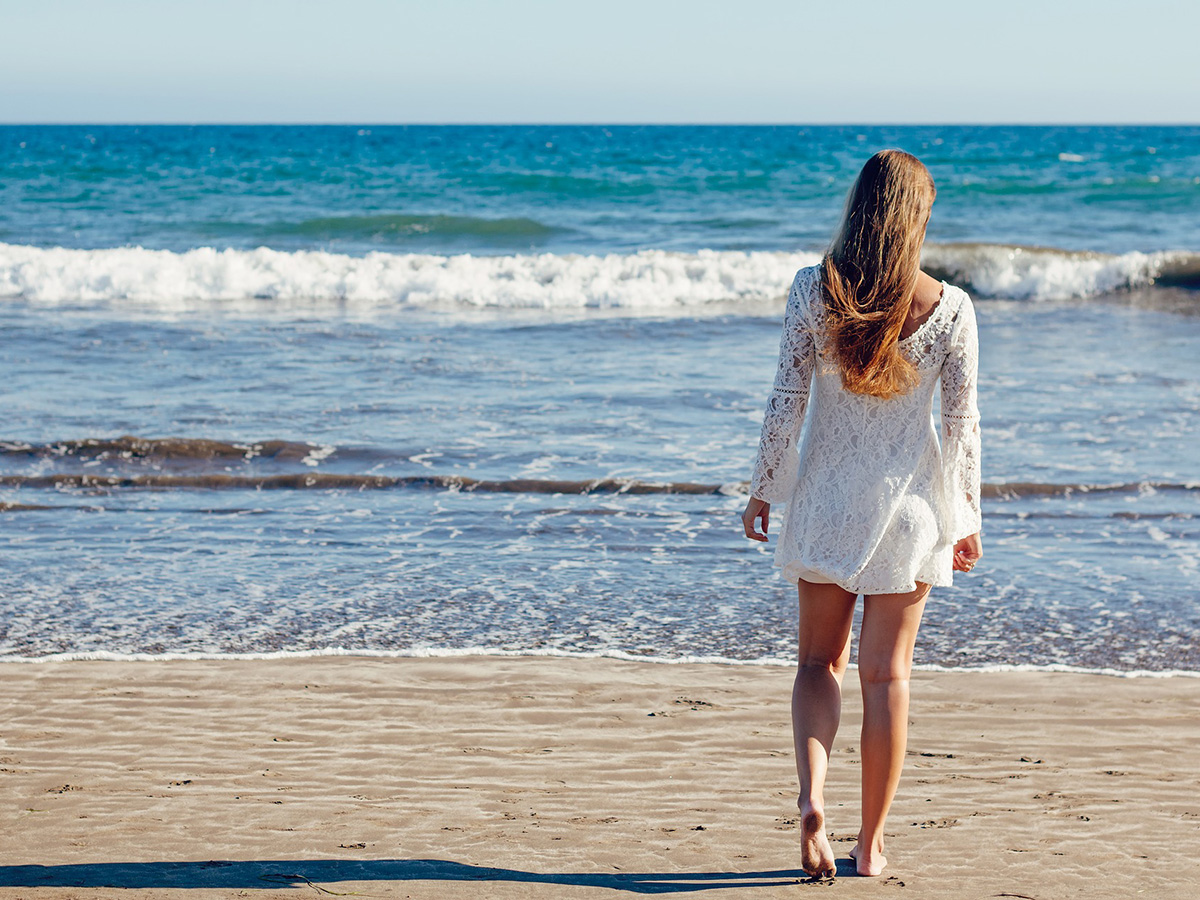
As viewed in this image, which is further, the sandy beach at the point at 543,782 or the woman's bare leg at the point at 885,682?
the sandy beach at the point at 543,782

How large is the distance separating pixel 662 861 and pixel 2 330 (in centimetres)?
1207

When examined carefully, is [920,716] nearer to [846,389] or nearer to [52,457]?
[846,389]

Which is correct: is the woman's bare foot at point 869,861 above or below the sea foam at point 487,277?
below

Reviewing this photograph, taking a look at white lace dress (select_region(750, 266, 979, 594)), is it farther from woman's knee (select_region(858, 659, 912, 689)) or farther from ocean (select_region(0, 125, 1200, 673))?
ocean (select_region(0, 125, 1200, 673))

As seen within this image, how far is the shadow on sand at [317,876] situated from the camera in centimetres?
303

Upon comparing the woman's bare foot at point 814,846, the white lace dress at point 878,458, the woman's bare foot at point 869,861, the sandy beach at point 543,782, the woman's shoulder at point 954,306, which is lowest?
the sandy beach at point 543,782

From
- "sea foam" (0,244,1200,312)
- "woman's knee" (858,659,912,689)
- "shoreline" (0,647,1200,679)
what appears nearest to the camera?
"woman's knee" (858,659,912,689)

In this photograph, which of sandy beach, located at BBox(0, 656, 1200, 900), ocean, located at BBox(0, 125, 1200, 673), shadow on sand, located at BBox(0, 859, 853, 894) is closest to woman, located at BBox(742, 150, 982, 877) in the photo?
shadow on sand, located at BBox(0, 859, 853, 894)

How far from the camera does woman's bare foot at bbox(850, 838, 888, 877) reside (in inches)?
121

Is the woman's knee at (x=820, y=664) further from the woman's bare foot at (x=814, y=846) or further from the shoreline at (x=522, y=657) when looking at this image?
the shoreline at (x=522, y=657)

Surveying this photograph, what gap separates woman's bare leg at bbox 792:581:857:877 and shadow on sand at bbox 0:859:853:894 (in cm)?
27

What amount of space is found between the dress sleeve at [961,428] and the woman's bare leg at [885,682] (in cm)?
21

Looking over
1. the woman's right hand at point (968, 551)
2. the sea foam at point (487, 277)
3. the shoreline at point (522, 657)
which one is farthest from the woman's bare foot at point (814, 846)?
the sea foam at point (487, 277)

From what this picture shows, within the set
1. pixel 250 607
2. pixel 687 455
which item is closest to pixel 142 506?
pixel 250 607
